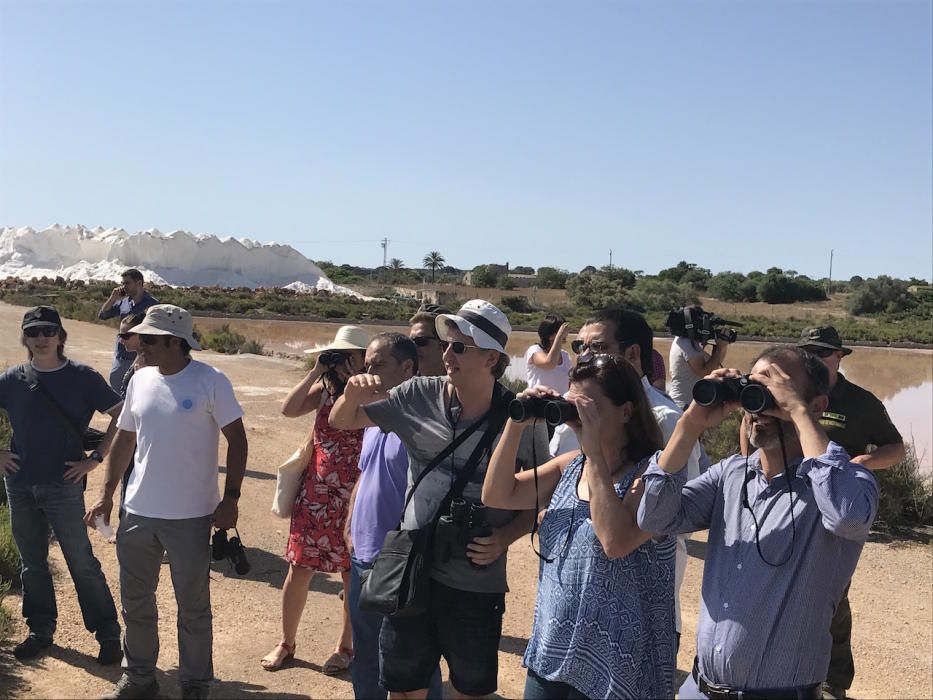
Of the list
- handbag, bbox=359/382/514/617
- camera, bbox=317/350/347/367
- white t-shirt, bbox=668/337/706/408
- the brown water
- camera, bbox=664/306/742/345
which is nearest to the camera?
handbag, bbox=359/382/514/617

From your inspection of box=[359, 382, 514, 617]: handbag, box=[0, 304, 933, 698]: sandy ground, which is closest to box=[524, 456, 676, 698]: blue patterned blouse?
box=[359, 382, 514, 617]: handbag

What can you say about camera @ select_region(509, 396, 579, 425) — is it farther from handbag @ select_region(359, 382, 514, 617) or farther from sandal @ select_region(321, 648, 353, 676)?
sandal @ select_region(321, 648, 353, 676)

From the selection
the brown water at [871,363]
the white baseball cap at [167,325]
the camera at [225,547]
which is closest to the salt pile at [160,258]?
the brown water at [871,363]

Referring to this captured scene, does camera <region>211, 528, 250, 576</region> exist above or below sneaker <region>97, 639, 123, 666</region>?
above

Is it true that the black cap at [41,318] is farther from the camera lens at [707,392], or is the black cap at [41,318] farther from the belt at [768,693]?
the belt at [768,693]

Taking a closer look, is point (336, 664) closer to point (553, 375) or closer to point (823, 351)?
point (823, 351)

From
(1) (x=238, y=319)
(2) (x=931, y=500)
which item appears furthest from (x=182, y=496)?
(1) (x=238, y=319)

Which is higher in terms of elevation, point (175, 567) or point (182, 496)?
point (182, 496)

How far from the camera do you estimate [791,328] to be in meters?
55.2

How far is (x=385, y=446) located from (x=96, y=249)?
3166 inches

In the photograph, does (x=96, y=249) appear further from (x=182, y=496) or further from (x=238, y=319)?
(x=182, y=496)

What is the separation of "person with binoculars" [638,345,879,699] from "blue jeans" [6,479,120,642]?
3.33m

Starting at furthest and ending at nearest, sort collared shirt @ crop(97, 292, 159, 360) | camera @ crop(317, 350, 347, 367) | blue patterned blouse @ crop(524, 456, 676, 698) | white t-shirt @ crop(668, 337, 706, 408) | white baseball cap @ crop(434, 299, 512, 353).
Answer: collared shirt @ crop(97, 292, 159, 360), white t-shirt @ crop(668, 337, 706, 408), camera @ crop(317, 350, 347, 367), white baseball cap @ crop(434, 299, 512, 353), blue patterned blouse @ crop(524, 456, 676, 698)

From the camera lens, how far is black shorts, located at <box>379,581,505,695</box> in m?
3.45
